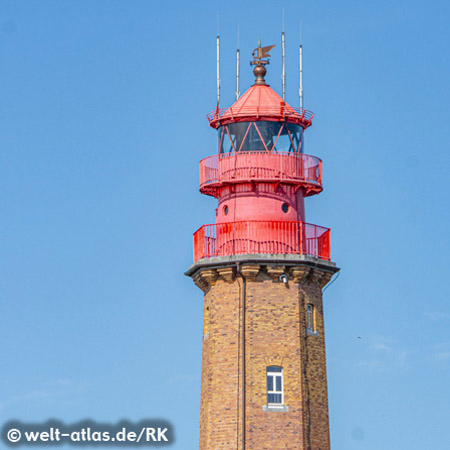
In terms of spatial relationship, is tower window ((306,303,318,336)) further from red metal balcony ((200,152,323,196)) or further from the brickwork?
red metal balcony ((200,152,323,196))

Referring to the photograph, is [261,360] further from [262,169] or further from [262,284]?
[262,169]

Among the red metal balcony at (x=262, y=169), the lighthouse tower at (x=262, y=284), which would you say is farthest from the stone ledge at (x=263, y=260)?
the red metal balcony at (x=262, y=169)

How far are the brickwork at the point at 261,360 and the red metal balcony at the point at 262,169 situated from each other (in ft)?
11.3

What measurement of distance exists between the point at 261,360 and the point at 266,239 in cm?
477

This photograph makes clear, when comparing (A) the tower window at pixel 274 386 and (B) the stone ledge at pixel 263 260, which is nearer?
(A) the tower window at pixel 274 386

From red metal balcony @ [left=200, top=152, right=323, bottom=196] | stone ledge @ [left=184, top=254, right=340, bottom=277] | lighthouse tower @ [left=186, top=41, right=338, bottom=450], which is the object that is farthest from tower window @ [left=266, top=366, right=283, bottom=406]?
red metal balcony @ [left=200, top=152, right=323, bottom=196]

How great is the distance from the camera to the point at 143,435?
Result: 339ft

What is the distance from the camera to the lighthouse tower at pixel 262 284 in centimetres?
10338

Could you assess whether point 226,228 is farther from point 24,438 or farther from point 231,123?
point 24,438

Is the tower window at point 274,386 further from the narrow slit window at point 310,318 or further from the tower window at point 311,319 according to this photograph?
the narrow slit window at point 310,318

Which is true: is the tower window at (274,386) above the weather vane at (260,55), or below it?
below

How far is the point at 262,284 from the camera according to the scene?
104562 mm

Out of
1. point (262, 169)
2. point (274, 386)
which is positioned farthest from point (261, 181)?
point (274, 386)

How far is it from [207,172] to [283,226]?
390 cm
